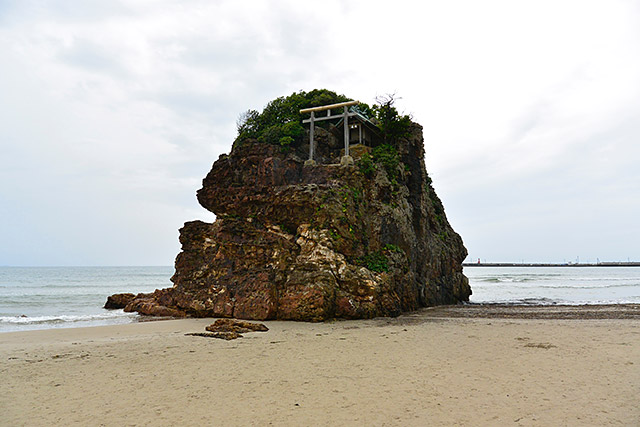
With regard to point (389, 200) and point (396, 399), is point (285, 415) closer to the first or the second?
point (396, 399)

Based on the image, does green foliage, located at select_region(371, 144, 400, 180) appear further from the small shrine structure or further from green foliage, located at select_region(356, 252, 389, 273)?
green foliage, located at select_region(356, 252, 389, 273)

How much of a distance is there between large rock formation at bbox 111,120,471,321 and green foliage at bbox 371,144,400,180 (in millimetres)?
77

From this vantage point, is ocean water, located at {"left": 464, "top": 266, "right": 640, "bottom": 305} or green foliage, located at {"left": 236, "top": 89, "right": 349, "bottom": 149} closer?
green foliage, located at {"left": 236, "top": 89, "right": 349, "bottom": 149}

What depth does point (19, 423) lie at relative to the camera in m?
5.10

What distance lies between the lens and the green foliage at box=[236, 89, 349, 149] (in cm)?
2242

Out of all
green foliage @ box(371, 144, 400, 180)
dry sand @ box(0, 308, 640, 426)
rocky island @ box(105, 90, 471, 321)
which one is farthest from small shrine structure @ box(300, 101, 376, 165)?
dry sand @ box(0, 308, 640, 426)

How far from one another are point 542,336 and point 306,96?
20.1 m

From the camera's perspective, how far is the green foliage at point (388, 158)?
69.3ft

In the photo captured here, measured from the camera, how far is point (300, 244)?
1681cm

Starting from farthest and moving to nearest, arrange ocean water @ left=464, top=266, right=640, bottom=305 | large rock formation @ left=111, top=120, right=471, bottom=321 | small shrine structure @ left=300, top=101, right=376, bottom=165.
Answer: ocean water @ left=464, top=266, right=640, bottom=305, small shrine structure @ left=300, top=101, right=376, bottom=165, large rock formation @ left=111, top=120, right=471, bottom=321

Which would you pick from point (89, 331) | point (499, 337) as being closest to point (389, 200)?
point (499, 337)

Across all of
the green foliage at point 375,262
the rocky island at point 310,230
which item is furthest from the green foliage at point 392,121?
the green foliage at point 375,262

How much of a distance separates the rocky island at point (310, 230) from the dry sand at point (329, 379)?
419 centimetres

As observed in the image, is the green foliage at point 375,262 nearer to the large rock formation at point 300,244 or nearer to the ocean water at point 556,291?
the large rock formation at point 300,244
